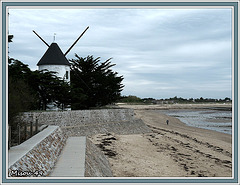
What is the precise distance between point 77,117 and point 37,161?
11226 mm

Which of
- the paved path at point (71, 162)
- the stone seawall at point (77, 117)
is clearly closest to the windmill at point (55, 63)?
the stone seawall at point (77, 117)

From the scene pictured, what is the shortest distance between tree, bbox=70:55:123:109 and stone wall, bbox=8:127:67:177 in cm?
1586

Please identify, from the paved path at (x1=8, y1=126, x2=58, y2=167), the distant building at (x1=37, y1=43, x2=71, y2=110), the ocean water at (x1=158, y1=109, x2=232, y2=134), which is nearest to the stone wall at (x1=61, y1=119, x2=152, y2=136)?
the distant building at (x1=37, y1=43, x2=71, y2=110)

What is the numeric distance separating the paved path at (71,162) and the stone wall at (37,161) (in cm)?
24

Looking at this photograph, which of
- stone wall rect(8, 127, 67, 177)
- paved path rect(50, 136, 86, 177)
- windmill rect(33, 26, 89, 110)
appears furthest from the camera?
windmill rect(33, 26, 89, 110)

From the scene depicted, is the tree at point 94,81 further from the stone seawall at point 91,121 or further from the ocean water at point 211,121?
the ocean water at point 211,121

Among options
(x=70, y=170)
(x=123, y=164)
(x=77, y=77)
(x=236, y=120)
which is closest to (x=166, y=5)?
(x=236, y=120)

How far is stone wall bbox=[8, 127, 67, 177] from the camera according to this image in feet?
21.0

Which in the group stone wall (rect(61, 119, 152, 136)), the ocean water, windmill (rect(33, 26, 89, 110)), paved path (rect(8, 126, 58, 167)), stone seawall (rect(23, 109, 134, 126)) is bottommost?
the ocean water

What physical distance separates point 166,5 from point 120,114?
19.2 meters

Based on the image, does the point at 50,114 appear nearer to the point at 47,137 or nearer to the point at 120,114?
the point at 47,137

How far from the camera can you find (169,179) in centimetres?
498

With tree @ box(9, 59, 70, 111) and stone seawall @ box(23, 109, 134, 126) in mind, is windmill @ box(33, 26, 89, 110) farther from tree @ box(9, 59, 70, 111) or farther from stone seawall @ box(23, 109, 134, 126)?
stone seawall @ box(23, 109, 134, 126)

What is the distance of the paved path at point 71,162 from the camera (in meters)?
7.70
